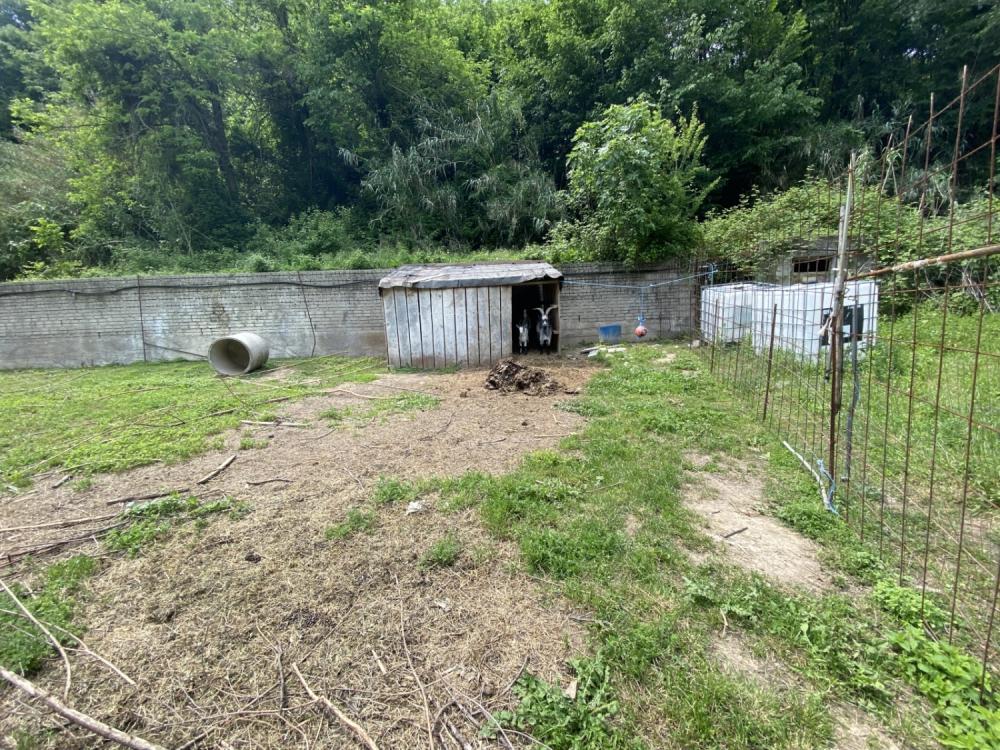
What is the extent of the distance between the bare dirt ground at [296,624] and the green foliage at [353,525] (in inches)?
2.2

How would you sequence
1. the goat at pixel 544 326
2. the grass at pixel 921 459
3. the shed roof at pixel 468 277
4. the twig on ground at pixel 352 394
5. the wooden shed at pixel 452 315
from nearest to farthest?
the grass at pixel 921 459 < the twig on ground at pixel 352 394 < the shed roof at pixel 468 277 < the wooden shed at pixel 452 315 < the goat at pixel 544 326

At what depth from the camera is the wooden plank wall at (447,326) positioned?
7.64m

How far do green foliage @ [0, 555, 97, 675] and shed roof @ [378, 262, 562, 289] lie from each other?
5.72 metres

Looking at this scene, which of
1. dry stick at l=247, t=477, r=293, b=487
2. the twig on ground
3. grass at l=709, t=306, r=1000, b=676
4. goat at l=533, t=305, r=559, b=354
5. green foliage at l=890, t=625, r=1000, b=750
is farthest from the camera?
goat at l=533, t=305, r=559, b=354

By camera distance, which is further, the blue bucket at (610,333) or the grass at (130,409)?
the blue bucket at (610,333)

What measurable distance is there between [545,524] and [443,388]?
388cm

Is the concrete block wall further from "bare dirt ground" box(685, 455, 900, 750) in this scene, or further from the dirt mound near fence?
"bare dirt ground" box(685, 455, 900, 750)

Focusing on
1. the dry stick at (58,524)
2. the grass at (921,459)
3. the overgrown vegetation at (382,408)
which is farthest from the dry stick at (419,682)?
the overgrown vegetation at (382,408)

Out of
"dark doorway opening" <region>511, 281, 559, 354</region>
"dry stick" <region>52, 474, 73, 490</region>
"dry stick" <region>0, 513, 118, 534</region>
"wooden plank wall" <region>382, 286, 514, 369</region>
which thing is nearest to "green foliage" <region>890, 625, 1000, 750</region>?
"dry stick" <region>0, 513, 118, 534</region>

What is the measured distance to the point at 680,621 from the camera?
188cm

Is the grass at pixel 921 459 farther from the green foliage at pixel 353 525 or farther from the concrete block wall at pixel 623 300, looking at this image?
the concrete block wall at pixel 623 300

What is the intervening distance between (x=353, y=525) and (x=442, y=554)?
2.32 feet

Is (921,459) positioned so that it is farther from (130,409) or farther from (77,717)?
(130,409)

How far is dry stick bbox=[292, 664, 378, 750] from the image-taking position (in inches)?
57.4
